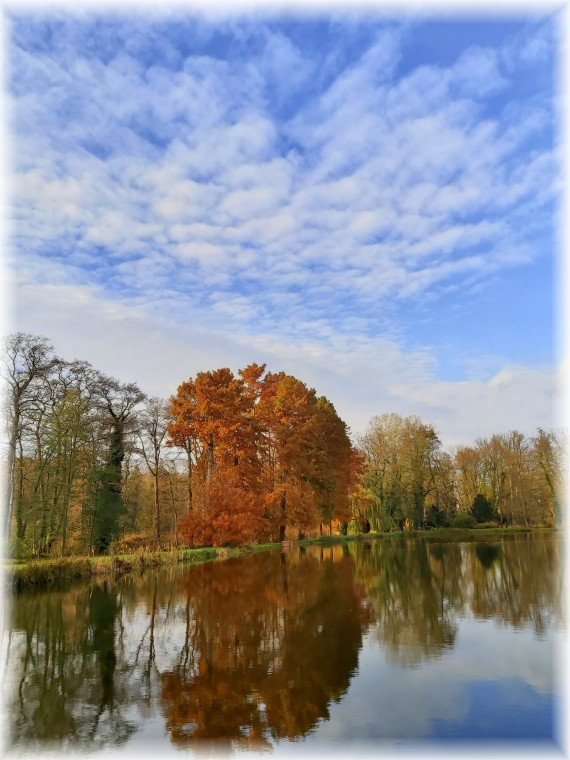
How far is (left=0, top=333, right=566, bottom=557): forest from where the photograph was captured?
1972 cm

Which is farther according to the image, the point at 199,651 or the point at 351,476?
the point at 351,476

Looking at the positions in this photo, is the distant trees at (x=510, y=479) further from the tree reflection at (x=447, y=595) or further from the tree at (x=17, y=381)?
the tree at (x=17, y=381)

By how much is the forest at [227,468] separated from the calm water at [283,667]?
5846 mm

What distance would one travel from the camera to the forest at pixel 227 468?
1972cm

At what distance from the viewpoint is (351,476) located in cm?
3862

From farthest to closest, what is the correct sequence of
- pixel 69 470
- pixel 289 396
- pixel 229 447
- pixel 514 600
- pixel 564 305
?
pixel 289 396 → pixel 229 447 → pixel 69 470 → pixel 514 600 → pixel 564 305

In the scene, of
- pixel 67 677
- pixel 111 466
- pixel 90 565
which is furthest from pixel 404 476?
pixel 67 677

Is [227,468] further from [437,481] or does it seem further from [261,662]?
[437,481]

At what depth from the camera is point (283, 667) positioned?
7102 mm

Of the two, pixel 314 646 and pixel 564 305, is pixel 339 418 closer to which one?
pixel 314 646

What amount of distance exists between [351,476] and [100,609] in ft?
91.8

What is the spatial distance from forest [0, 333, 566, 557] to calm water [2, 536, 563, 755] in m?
5.85

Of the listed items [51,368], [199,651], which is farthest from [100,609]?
[51,368]

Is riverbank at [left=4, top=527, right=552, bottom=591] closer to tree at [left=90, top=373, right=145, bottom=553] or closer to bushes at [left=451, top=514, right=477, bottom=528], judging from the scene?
tree at [left=90, top=373, right=145, bottom=553]
